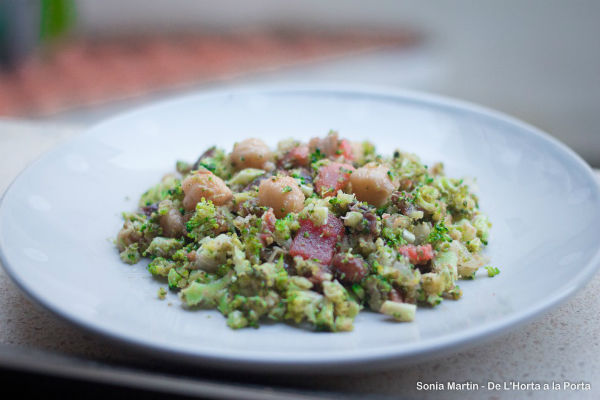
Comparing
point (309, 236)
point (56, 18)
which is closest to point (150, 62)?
point (56, 18)

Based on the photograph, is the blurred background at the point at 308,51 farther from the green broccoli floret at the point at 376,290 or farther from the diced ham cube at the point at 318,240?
the green broccoli floret at the point at 376,290

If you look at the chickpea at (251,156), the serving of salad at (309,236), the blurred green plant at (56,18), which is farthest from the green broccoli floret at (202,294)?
the blurred green plant at (56,18)

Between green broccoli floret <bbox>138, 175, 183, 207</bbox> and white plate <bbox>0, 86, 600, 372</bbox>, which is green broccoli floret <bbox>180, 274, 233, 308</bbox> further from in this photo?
green broccoli floret <bbox>138, 175, 183, 207</bbox>

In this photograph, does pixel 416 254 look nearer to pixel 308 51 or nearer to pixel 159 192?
pixel 159 192

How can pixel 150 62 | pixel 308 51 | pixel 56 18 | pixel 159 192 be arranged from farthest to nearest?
pixel 308 51
pixel 150 62
pixel 56 18
pixel 159 192

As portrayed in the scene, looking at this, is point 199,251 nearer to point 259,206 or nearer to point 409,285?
point 259,206

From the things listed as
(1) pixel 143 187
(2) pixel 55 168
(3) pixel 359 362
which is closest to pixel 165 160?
(1) pixel 143 187
